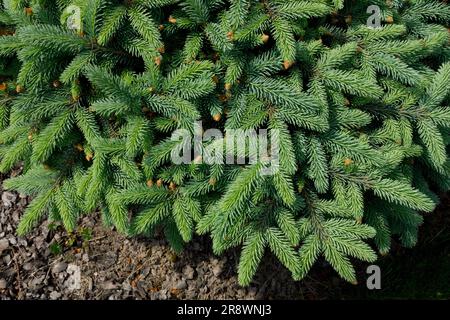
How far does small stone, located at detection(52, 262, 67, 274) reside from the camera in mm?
3467

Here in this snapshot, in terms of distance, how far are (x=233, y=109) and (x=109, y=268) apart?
1742mm

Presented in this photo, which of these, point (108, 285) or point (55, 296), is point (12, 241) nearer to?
point (55, 296)

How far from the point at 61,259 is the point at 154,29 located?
2.02 metres

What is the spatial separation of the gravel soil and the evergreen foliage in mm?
856

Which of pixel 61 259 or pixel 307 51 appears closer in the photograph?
pixel 307 51

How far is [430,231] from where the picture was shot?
3832 mm

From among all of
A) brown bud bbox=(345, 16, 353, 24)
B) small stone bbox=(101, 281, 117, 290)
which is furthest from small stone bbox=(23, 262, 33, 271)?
brown bud bbox=(345, 16, 353, 24)

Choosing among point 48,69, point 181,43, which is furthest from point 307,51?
point 48,69

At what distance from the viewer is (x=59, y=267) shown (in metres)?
3.47

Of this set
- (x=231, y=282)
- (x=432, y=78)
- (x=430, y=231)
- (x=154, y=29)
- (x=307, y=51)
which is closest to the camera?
(x=154, y=29)

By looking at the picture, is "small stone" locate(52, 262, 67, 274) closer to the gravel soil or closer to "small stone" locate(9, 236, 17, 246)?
the gravel soil

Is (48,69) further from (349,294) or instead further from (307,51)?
(349,294)

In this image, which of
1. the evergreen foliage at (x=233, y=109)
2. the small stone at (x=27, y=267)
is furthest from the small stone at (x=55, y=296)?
the evergreen foliage at (x=233, y=109)

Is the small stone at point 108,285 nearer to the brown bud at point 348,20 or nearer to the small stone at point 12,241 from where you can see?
the small stone at point 12,241
